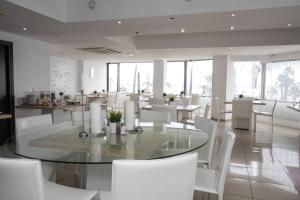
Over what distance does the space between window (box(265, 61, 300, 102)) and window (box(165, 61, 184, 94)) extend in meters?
3.79

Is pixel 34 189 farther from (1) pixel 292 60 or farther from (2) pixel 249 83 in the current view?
(2) pixel 249 83

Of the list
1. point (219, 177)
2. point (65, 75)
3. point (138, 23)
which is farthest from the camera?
point (65, 75)

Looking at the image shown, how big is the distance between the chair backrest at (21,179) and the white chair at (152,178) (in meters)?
0.44

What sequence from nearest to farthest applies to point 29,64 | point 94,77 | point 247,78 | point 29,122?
point 29,122, point 29,64, point 247,78, point 94,77

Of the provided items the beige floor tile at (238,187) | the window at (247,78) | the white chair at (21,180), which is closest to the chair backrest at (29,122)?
the white chair at (21,180)

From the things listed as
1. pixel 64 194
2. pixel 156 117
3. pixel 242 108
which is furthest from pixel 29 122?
pixel 242 108

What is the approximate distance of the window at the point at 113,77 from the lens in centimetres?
1382

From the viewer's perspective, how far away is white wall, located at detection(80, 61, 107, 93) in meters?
12.2

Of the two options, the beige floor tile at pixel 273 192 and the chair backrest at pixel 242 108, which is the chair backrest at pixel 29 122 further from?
the chair backrest at pixel 242 108

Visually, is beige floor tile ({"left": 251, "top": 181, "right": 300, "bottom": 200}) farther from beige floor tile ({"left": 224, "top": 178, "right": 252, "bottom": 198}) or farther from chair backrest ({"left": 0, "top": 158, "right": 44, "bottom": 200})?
chair backrest ({"left": 0, "top": 158, "right": 44, "bottom": 200})

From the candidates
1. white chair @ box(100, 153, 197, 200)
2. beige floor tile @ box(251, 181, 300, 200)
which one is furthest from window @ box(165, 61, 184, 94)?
white chair @ box(100, 153, 197, 200)

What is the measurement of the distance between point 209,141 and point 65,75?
9964 millimetres

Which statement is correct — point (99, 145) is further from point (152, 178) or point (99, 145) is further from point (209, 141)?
point (209, 141)

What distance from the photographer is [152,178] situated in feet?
4.28
